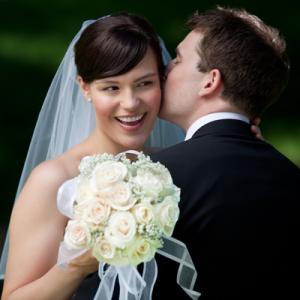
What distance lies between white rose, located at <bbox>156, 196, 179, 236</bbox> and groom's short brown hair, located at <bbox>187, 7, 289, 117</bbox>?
2.74ft

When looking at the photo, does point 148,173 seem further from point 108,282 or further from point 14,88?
point 14,88

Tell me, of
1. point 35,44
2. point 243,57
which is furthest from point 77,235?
point 35,44

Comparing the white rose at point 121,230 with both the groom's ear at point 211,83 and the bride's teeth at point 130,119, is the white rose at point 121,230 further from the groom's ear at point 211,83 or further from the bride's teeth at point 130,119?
the bride's teeth at point 130,119

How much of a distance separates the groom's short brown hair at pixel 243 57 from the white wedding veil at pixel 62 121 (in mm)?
804

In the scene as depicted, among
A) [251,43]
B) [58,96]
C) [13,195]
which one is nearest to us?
[251,43]

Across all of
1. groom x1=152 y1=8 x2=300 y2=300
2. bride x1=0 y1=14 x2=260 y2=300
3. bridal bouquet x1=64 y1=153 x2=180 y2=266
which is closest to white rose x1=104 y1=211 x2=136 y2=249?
bridal bouquet x1=64 y1=153 x2=180 y2=266

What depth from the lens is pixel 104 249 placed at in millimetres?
2922

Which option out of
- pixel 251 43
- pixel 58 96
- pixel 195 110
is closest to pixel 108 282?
pixel 195 110

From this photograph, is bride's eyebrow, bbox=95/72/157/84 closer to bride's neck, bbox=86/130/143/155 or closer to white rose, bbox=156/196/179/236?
bride's neck, bbox=86/130/143/155

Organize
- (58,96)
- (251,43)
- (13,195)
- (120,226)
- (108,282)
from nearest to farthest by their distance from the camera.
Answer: (120,226), (108,282), (251,43), (58,96), (13,195)

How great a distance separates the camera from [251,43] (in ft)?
12.2

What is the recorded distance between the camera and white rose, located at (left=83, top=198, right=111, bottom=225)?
2.91m

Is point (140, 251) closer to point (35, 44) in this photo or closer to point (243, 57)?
point (243, 57)

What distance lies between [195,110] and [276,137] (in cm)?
358
